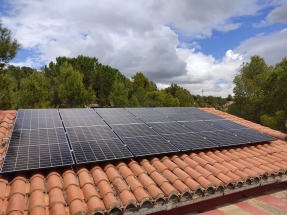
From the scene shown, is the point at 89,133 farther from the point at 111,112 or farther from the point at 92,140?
the point at 111,112

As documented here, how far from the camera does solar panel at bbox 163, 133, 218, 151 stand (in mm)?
7404

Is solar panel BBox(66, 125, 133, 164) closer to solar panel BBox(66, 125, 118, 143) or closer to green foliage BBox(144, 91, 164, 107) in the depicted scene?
solar panel BBox(66, 125, 118, 143)

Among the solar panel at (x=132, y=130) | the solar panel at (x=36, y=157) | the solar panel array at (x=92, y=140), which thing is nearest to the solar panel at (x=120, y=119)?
the solar panel array at (x=92, y=140)

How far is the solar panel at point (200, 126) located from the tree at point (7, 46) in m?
14.9

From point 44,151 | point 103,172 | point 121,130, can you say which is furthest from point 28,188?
point 121,130

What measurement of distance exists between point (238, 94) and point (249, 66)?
5.28 metres

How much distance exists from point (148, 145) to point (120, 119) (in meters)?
2.28

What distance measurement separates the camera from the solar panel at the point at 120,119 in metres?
8.48

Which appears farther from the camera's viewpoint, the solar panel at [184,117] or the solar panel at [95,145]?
the solar panel at [184,117]

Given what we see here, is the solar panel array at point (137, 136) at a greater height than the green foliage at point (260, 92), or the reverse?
the green foliage at point (260, 92)

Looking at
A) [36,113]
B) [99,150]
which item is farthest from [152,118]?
[36,113]

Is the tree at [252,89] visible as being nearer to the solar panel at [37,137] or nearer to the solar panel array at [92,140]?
the solar panel array at [92,140]

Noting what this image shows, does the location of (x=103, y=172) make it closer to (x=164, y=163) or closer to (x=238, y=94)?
(x=164, y=163)

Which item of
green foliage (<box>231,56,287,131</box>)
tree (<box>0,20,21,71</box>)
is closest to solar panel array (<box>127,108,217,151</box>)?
tree (<box>0,20,21,71</box>)
